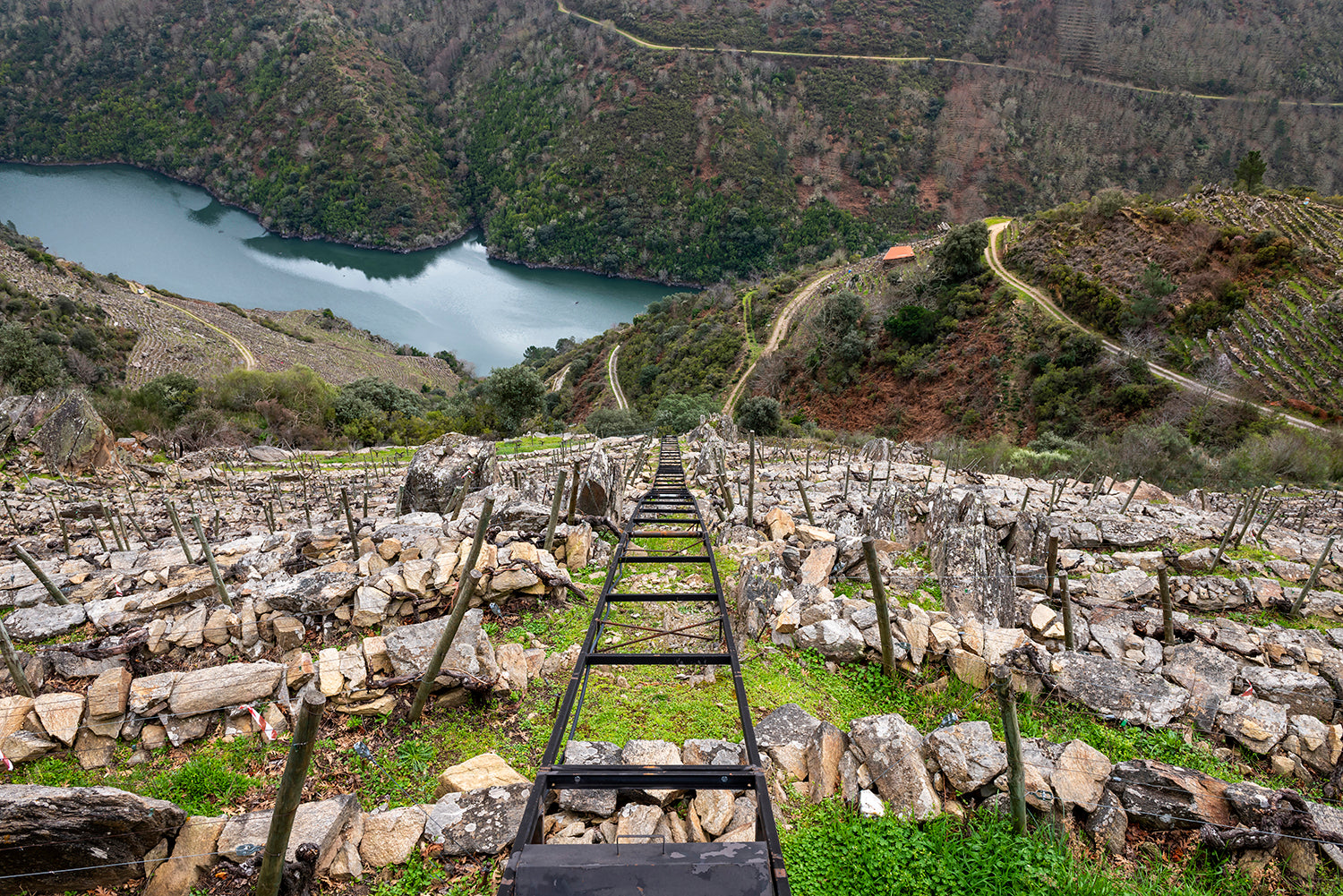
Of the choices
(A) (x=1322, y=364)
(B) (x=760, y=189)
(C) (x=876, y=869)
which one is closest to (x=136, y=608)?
(C) (x=876, y=869)

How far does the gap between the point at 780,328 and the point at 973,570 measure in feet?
176

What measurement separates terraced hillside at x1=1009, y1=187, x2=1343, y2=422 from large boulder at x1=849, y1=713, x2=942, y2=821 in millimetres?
43867

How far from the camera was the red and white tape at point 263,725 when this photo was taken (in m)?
4.56

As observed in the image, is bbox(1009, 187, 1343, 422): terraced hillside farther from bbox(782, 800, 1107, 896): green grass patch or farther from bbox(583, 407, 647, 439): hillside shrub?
bbox(782, 800, 1107, 896): green grass patch

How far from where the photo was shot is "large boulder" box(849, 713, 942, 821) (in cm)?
412

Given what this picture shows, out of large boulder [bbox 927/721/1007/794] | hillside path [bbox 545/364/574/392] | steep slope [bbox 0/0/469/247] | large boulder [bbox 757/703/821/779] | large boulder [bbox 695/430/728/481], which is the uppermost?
steep slope [bbox 0/0/469/247]

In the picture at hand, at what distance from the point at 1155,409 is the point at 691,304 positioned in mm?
50463

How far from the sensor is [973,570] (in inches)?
306

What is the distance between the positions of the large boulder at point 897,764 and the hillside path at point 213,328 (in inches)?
2373

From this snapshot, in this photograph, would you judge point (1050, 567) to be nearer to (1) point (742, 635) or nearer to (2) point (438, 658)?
(1) point (742, 635)

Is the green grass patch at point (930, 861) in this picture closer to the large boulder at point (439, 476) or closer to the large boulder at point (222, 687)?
the large boulder at point (222, 687)

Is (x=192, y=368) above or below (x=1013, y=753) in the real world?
below

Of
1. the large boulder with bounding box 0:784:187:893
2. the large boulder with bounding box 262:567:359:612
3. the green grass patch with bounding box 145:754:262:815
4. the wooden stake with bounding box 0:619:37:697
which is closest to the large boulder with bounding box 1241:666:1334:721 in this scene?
the green grass patch with bounding box 145:754:262:815

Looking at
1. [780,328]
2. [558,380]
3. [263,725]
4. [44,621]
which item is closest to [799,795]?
[263,725]
